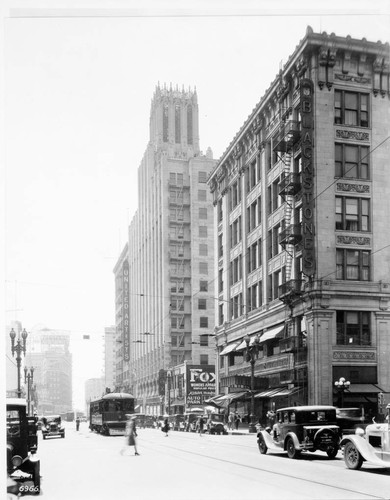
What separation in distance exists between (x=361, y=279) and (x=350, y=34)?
22.6m

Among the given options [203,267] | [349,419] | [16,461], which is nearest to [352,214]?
[349,419]

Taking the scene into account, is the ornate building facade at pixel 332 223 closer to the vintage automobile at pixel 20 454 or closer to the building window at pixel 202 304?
the vintage automobile at pixel 20 454

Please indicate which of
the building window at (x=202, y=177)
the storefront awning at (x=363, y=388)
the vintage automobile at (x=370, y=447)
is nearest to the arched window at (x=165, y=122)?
the vintage automobile at (x=370, y=447)

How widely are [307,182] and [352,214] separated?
10.1 ft

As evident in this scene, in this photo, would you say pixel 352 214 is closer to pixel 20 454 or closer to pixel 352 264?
pixel 352 264

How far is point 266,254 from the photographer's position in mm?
49125

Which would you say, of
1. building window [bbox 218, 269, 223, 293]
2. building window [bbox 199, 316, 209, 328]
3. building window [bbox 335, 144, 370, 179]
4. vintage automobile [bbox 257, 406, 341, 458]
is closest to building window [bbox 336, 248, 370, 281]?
building window [bbox 335, 144, 370, 179]

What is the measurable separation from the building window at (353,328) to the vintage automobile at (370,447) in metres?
22.2

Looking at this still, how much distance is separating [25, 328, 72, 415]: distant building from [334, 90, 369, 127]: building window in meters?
20.3

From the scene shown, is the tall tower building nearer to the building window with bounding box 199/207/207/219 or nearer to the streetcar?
the building window with bounding box 199/207/207/219

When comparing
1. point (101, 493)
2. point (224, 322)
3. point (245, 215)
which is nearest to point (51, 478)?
point (101, 493)

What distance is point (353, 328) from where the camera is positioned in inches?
1651

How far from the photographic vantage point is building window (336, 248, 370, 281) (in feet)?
135

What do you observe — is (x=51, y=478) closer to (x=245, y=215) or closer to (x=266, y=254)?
(x=266, y=254)
